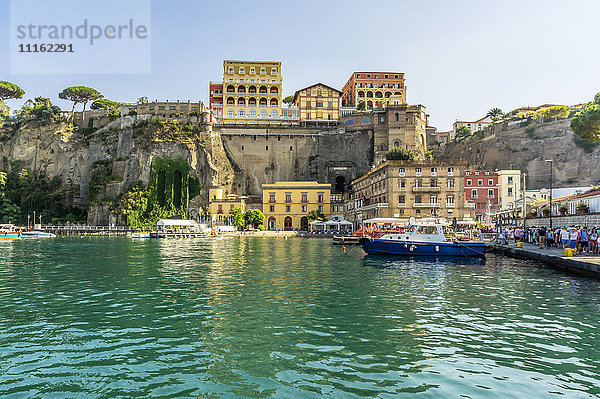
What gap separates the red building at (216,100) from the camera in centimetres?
9438

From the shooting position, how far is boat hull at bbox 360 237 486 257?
97.6 feet

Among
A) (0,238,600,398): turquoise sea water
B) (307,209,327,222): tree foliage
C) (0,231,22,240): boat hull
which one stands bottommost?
(0,231,22,240): boat hull

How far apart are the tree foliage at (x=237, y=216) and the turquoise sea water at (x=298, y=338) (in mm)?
51117

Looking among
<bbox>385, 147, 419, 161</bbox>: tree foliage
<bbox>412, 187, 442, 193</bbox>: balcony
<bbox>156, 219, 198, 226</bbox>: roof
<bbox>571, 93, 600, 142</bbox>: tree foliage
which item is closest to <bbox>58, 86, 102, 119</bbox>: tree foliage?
<bbox>156, 219, 198, 226</bbox>: roof

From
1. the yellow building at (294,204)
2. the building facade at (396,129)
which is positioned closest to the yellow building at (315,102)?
the building facade at (396,129)

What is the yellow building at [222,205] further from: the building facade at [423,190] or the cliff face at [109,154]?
the building facade at [423,190]

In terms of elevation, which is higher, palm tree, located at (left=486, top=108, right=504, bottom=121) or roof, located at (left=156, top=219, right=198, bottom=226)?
palm tree, located at (left=486, top=108, right=504, bottom=121)

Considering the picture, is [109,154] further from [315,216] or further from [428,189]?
[428,189]

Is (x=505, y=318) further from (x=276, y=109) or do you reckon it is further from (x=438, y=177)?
(x=276, y=109)

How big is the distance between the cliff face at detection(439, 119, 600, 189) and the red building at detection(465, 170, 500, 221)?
246 inches

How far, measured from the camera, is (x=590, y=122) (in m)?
44.1

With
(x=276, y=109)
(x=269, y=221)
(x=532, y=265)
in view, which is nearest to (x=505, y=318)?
(x=532, y=265)

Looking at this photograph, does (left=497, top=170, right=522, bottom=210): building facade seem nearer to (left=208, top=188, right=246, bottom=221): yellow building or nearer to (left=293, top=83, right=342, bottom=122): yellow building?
(left=293, top=83, right=342, bottom=122): yellow building

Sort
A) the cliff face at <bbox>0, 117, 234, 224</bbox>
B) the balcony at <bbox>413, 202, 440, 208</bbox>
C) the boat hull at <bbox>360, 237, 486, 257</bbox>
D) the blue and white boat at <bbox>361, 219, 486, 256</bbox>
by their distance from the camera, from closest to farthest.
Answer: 1. the boat hull at <bbox>360, 237, 486, 257</bbox>
2. the blue and white boat at <bbox>361, 219, 486, 256</bbox>
3. the balcony at <bbox>413, 202, 440, 208</bbox>
4. the cliff face at <bbox>0, 117, 234, 224</bbox>
